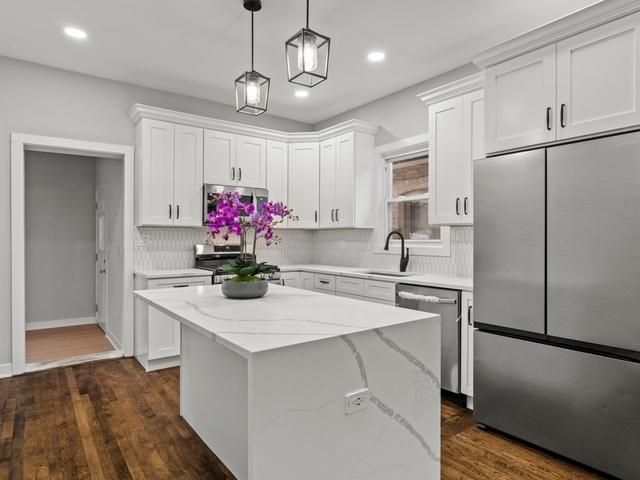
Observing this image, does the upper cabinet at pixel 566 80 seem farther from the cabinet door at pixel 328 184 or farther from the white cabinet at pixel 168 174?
the white cabinet at pixel 168 174

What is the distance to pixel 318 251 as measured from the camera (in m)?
5.55

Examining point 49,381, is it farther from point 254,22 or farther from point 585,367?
point 585,367

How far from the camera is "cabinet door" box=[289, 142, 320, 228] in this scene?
502 cm

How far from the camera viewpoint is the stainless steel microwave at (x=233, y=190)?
4.38 m

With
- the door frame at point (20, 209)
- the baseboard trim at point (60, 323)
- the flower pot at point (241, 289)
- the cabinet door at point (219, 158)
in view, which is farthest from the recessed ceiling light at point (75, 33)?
the baseboard trim at point (60, 323)

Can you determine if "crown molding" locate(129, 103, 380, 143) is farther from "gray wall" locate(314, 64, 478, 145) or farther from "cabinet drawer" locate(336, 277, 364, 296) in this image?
"cabinet drawer" locate(336, 277, 364, 296)

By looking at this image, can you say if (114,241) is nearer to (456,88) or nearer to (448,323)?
(448,323)

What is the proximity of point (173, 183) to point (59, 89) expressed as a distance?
4.43 feet

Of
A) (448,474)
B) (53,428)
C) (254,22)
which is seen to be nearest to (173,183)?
(254,22)

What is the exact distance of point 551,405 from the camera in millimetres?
2316

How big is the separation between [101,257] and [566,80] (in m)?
5.57

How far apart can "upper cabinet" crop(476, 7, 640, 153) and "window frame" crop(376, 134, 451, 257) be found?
1137 mm

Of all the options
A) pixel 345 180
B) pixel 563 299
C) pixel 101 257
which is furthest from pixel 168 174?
pixel 563 299

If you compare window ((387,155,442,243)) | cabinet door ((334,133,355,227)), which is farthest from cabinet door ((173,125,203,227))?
window ((387,155,442,243))
